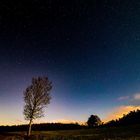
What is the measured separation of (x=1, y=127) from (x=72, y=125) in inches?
1041

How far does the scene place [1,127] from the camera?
9331 cm

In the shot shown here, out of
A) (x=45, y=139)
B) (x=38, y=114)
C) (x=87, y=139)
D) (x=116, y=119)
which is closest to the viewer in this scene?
(x=87, y=139)

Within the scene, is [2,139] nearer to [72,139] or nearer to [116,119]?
[72,139]

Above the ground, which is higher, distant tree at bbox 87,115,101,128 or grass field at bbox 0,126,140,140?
distant tree at bbox 87,115,101,128

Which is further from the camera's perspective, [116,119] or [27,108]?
[116,119]

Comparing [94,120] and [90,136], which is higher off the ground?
[94,120]

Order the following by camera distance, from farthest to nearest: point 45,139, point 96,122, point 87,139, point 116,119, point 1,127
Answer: point 96,122
point 116,119
point 1,127
point 45,139
point 87,139

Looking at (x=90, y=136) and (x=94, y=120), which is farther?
(x=94, y=120)

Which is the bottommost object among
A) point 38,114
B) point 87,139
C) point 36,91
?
point 87,139

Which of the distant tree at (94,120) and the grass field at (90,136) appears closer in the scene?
the grass field at (90,136)

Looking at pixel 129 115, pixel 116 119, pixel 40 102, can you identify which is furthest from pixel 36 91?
pixel 129 115

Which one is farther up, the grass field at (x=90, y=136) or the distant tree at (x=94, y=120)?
the distant tree at (x=94, y=120)

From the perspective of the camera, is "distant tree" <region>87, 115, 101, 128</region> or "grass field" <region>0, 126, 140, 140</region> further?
"distant tree" <region>87, 115, 101, 128</region>

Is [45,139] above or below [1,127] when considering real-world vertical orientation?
below
